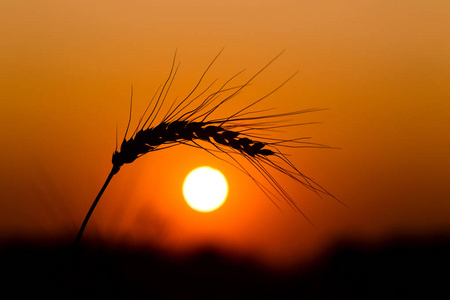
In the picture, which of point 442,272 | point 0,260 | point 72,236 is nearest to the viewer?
point 72,236

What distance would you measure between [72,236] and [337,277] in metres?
1.89

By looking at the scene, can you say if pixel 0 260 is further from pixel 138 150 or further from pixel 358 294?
pixel 358 294

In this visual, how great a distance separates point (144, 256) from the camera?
2912 millimetres

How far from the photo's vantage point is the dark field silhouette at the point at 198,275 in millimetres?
1825

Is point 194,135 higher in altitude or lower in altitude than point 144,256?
higher

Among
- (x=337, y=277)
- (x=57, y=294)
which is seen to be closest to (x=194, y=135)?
(x=57, y=294)

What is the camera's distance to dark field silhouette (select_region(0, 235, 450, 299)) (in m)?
1.83

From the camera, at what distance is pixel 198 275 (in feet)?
Answer: 11.7

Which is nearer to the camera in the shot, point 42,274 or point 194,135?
point 194,135

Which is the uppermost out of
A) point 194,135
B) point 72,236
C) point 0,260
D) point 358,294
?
point 194,135

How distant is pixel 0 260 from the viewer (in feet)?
8.14

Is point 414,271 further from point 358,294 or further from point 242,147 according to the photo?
point 242,147

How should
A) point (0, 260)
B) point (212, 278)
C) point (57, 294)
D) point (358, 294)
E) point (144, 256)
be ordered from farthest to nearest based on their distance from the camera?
point (212, 278) → point (144, 256) → point (358, 294) → point (0, 260) → point (57, 294)

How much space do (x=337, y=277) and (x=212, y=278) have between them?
93cm
